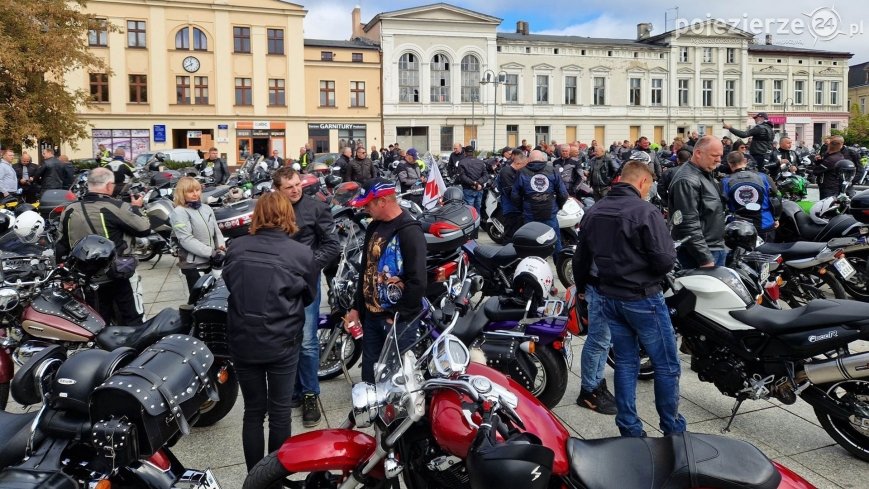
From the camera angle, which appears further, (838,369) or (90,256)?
(90,256)

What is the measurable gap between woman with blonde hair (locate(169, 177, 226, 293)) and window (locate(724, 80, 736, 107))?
185 ft

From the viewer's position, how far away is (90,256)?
4.96 m

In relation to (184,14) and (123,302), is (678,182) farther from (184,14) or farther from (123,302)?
(184,14)

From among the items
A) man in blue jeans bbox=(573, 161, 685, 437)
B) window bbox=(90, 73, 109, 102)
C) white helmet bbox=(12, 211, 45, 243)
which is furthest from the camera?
window bbox=(90, 73, 109, 102)

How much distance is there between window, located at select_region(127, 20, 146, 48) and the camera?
3818 cm

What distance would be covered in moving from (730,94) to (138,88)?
45.9 m

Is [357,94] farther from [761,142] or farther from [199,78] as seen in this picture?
[761,142]

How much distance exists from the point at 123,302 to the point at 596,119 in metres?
48.6

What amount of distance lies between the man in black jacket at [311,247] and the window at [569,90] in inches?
1874

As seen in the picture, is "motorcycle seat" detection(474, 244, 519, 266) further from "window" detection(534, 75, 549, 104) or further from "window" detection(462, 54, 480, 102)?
"window" detection(534, 75, 549, 104)

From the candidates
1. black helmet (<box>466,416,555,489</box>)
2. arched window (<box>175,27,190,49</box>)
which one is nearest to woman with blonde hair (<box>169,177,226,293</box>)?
black helmet (<box>466,416,555,489</box>)

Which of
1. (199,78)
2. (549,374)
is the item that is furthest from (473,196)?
(199,78)

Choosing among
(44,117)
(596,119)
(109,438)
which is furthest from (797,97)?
(109,438)

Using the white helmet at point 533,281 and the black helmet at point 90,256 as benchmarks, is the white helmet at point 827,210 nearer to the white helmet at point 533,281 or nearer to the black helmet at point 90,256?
the white helmet at point 533,281
